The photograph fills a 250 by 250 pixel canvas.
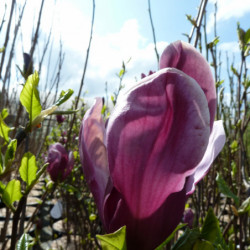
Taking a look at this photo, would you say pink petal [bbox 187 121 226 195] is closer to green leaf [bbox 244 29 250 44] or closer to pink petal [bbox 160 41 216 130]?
pink petal [bbox 160 41 216 130]

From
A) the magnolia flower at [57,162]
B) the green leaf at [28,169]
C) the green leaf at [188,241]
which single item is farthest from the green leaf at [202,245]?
the magnolia flower at [57,162]

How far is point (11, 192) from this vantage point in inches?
16.8

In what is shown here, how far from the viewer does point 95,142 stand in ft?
1.06

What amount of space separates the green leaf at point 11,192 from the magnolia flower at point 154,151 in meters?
0.18

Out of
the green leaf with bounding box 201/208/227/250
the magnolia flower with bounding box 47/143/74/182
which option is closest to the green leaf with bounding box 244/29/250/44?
the magnolia flower with bounding box 47/143/74/182

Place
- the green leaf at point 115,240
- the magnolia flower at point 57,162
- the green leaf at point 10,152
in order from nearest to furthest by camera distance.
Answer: the green leaf at point 115,240 → the green leaf at point 10,152 → the magnolia flower at point 57,162

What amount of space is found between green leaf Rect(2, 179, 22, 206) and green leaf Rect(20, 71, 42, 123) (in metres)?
0.09

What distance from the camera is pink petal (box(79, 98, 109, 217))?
31 cm

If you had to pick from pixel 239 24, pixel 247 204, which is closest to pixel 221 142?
pixel 247 204

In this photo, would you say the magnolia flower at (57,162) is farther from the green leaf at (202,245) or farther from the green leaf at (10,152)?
the green leaf at (202,245)

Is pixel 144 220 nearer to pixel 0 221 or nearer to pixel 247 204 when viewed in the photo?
pixel 247 204

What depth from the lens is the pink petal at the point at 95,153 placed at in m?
0.31

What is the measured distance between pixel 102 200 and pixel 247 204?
1.06 ft

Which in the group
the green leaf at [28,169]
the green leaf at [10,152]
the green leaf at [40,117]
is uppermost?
the green leaf at [40,117]
